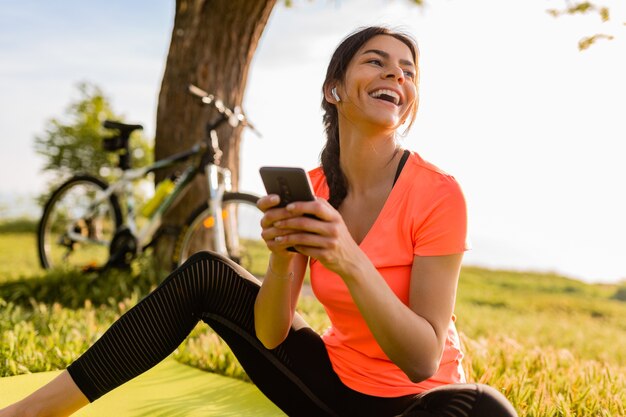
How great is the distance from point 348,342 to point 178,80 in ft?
14.1

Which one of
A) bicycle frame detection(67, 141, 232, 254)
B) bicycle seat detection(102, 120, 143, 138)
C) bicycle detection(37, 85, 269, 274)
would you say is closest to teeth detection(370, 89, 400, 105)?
bicycle detection(37, 85, 269, 274)

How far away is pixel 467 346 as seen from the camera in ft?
11.8

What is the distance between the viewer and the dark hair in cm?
231

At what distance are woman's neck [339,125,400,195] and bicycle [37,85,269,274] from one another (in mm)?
1961

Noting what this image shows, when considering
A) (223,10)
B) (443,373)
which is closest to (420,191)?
(443,373)

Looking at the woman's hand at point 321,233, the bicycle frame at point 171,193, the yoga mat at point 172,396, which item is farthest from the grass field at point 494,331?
the woman's hand at point 321,233

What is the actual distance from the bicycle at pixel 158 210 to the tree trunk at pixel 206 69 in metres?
0.22

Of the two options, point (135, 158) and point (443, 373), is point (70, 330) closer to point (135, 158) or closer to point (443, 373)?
point (443, 373)

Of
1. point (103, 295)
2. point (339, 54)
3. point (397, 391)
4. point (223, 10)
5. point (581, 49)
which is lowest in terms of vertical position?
point (103, 295)

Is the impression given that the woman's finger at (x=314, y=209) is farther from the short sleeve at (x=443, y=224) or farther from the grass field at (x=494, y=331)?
the grass field at (x=494, y=331)

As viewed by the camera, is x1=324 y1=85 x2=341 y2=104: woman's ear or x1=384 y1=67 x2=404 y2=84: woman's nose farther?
x1=324 y1=85 x2=341 y2=104: woman's ear

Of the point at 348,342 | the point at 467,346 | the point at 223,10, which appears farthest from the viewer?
the point at 223,10

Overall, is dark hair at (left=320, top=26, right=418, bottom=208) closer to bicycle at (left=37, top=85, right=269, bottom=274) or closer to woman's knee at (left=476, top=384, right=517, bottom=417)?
woman's knee at (left=476, top=384, right=517, bottom=417)

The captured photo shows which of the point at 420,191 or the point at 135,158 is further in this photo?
the point at 135,158
